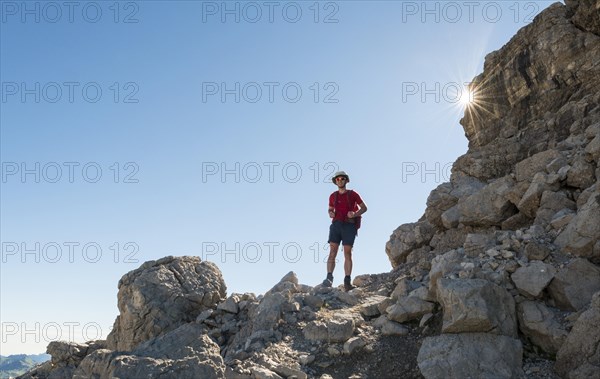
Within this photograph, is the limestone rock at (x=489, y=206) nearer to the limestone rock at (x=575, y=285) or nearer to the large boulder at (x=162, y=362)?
the limestone rock at (x=575, y=285)

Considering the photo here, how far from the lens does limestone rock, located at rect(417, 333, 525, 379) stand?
8117 millimetres

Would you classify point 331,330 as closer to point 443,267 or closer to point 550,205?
point 443,267

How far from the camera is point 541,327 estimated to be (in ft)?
28.7

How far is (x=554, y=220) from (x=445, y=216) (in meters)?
5.44

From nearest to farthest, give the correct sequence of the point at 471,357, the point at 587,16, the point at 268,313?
the point at 471,357
the point at 268,313
the point at 587,16

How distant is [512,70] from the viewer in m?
19.3

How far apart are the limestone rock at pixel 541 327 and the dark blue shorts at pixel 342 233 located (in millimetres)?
6499

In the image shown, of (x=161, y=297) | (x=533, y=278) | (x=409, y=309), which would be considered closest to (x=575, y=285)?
(x=533, y=278)

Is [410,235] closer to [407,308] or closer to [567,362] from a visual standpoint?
[407,308]

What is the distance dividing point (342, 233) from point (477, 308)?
669 cm

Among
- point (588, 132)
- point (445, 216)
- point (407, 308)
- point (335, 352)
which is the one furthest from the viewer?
point (445, 216)

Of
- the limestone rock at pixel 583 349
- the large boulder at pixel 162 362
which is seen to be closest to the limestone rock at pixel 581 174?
the limestone rock at pixel 583 349

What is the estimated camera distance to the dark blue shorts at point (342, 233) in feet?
49.3

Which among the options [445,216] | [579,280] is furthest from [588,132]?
[579,280]
